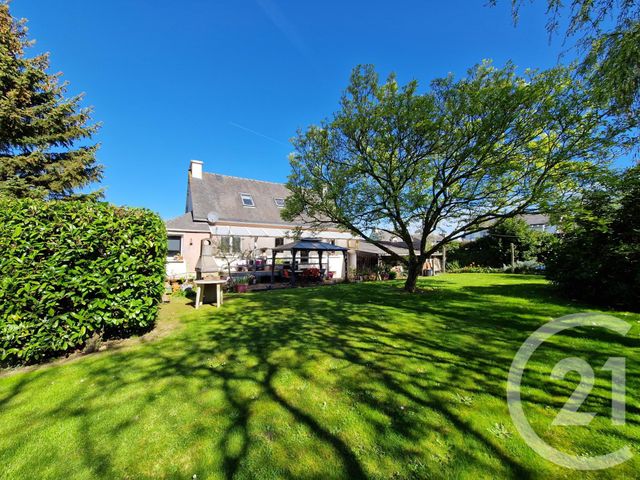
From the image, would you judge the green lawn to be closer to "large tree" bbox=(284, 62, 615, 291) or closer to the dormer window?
"large tree" bbox=(284, 62, 615, 291)

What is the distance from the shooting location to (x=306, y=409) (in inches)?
123

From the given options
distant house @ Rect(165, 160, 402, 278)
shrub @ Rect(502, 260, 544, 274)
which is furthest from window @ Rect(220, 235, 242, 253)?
shrub @ Rect(502, 260, 544, 274)

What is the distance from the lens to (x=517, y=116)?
27.9 feet

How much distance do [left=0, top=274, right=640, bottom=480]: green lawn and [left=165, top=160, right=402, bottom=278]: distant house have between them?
10.6 meters

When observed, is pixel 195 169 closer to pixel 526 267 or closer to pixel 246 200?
pixel 246 200

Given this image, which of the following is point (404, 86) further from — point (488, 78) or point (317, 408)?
point (317, 408)

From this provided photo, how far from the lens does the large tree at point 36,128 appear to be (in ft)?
33.8

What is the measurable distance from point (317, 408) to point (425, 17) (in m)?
12.2

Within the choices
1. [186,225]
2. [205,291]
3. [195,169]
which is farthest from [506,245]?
[195,169]

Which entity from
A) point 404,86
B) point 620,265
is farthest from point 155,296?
point 620,265

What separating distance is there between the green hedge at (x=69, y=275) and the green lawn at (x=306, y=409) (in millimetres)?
599

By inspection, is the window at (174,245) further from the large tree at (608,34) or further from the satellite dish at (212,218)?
the large tree at (608,34)

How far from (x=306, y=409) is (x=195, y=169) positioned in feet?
73.0

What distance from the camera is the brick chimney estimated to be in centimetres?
2130
